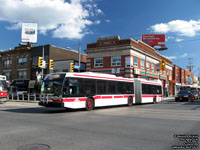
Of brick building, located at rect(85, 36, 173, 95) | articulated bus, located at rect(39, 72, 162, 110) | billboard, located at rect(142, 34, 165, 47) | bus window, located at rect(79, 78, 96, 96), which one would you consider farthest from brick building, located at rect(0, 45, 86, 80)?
bus window, located at rect(79, 78, 96, 96)

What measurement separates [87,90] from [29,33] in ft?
122

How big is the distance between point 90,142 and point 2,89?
742 inches

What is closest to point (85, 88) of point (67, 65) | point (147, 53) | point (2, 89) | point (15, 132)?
point (15, 132)

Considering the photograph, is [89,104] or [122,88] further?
[122,88]

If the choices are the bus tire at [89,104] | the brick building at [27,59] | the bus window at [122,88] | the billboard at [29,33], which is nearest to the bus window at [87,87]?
the bus tire at [89,104]

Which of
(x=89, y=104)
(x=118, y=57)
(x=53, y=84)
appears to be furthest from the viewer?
(x=118, y=57)

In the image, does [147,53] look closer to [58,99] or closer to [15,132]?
[58,99]

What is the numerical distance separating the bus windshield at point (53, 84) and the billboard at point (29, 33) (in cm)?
3545

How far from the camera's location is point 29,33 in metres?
48.1

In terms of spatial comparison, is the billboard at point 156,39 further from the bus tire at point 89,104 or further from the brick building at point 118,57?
the bus tire at point 89,104

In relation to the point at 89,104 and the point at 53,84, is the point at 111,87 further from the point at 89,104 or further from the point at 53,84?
the point at 53,84

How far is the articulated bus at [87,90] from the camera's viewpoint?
46.2 ft

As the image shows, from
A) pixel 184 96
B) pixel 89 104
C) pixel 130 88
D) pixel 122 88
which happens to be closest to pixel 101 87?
pixel 89 104

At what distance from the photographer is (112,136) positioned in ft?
22.7
